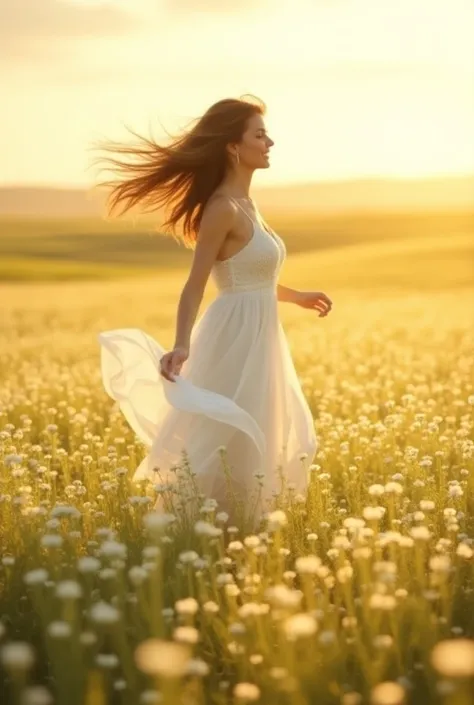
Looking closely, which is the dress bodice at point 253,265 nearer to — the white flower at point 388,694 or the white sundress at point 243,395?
the white sundress at point 243,395

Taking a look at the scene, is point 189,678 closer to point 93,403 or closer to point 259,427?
point 259,427

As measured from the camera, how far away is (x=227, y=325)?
7.22 meters

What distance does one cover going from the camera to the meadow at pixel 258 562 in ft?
13.4

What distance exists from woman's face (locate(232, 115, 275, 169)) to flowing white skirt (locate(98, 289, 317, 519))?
0.79m

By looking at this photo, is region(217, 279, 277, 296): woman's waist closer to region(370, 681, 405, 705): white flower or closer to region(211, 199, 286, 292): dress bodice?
region(211, 199, 286, 292): dress bodice

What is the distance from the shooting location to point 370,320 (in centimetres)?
2309

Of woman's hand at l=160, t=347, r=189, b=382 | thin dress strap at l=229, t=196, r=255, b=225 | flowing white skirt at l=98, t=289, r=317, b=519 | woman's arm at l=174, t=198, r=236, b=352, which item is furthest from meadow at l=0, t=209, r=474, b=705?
thin dress strap at l=229, t=196, r=255, b=225

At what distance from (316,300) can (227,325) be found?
0.79m

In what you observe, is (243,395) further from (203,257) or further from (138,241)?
(138,241)

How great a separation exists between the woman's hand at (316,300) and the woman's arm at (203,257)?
0.98 meters

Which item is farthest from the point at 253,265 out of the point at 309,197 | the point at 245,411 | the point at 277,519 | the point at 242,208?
the point at 309,197

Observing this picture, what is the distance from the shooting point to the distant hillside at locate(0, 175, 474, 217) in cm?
9644

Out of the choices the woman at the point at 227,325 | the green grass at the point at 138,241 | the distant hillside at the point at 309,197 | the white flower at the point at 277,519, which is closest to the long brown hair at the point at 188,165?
the woman at the point at 227,325

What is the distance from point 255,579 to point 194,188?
312 cm
